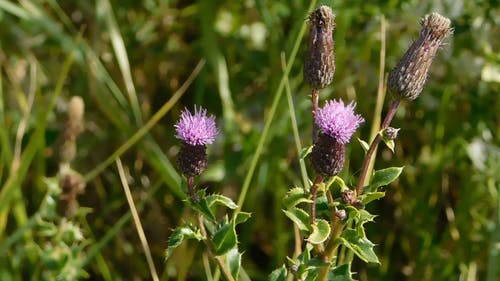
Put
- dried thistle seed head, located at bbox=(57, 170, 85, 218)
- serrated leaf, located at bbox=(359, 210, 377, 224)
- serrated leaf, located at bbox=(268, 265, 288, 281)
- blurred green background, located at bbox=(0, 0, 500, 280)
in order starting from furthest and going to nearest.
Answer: blurred green background, located at bbox=(0, 0, 500, 280), dried thistle seed head, located at bbox=(57, 170, 85, 218), serrated leaf, located at bbox=(268, 265, 288, 281), serrated leaf, located at bbox=(359, 210, 377, 224)

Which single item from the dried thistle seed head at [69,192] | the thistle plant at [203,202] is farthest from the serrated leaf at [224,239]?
the dried thistle seed head at [69,192]

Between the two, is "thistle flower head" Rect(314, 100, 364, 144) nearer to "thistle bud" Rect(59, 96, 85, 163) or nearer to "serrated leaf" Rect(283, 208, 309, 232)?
"serrated leaf" Rect(283, 208, 309, 232)

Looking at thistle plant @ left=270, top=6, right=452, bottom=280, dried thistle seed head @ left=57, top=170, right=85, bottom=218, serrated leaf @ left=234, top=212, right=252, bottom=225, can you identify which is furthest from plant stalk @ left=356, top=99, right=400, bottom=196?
dried thistle seed head @ left=57, top=170, right=85, bottom=218

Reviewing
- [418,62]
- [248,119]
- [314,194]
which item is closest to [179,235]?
[314,194]

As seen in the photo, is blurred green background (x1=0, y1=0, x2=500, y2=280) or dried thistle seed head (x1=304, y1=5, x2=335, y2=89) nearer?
dried thistle seed head (x1=304, y1=5, x2=335, y2=89)

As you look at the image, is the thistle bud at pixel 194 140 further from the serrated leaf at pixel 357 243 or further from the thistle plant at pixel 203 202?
the serrated leaf at pixel 357 243

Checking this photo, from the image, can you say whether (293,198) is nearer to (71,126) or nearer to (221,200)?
(221,200)
